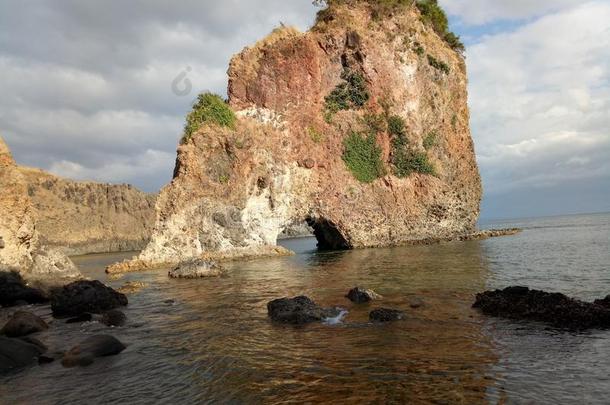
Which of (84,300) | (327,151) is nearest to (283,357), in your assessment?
(84,300)

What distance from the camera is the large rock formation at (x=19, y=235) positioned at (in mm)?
24891

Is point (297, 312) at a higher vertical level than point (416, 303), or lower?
higher

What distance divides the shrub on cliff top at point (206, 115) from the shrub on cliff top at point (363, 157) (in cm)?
1395

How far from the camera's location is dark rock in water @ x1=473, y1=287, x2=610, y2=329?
39.7ft

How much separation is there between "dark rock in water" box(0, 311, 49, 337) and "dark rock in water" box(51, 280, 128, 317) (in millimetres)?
3000

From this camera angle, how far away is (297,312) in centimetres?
1456

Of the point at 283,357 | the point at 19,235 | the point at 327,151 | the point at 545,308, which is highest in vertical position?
the point at 327,151

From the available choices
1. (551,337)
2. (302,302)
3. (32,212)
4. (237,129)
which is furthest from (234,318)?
(237,129)

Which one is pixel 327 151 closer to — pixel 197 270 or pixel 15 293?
pixel 197 270

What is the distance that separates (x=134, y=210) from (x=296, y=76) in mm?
71072

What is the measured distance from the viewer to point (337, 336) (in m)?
12.2

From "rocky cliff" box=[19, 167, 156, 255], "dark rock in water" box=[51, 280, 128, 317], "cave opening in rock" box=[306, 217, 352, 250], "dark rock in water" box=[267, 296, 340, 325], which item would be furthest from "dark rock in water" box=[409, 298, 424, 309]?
"rocky cliff" box=[19, 167, 156, 255]

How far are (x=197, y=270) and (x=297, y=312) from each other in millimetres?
16251

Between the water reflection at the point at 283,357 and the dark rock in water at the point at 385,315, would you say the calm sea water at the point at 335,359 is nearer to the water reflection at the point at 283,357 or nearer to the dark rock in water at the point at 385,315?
the water reflection at the point at 283,357
